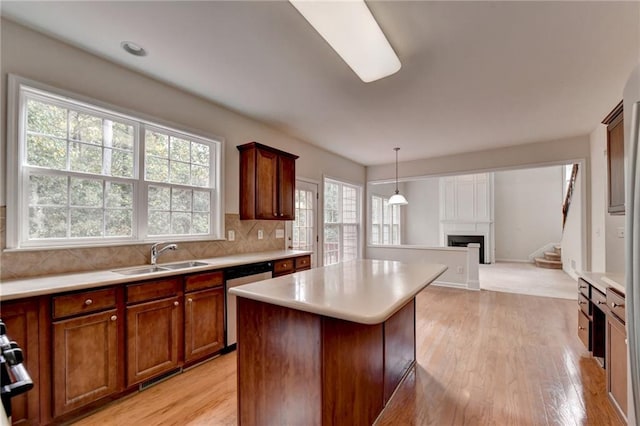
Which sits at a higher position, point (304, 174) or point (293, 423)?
point (304, 174)

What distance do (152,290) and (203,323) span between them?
1.86 ft

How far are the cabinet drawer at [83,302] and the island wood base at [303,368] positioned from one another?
1.00 meters

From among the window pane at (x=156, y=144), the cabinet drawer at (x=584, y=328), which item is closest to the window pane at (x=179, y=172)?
the window pane at (x=156, y=144)

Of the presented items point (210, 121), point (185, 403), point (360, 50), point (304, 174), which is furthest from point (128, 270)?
point (304, 174)

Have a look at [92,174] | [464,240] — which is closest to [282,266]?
[92,174]

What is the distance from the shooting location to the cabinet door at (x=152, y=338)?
205 centimetres

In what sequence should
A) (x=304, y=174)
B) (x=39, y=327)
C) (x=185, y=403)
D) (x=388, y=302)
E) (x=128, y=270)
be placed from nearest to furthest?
(x=388, y=302), (x=39, y=327), (x=185, y=403), (x=128, y=270), (x=304, y=174)

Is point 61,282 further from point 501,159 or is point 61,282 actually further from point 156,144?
point 501,159

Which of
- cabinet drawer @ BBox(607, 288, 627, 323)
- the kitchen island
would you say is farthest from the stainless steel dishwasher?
cabinet drawer @ BBox(607, 288, 627, 323)

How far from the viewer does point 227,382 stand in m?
2.27

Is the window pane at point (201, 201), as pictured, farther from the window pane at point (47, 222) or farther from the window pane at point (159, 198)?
the window pane at point (47, 222)

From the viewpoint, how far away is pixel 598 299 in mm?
2312

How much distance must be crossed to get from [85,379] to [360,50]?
9.10 ft

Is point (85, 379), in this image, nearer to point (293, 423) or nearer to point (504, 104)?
point (293, 423)
